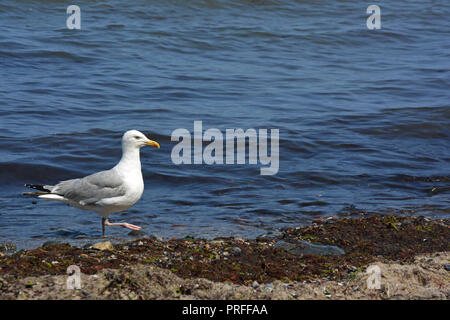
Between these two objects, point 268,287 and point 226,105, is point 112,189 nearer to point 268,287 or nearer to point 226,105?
point 268,287

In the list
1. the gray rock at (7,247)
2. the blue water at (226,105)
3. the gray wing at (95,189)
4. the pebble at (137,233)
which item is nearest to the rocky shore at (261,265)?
the gray rock at (7,247)

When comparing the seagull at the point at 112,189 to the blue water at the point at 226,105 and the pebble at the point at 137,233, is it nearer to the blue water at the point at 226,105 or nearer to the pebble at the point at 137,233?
the pebble at the point at 137,233

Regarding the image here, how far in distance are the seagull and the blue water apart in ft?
1.27

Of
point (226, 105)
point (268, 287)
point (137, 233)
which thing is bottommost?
point (137, 233)

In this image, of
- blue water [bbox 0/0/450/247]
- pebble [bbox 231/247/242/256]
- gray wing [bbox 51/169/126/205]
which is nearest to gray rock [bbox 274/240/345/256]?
pebble [bbox 231/247/242/256]

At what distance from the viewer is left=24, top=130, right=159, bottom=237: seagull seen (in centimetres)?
730

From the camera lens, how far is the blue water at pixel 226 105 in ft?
29.1

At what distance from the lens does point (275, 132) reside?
40.8 ft

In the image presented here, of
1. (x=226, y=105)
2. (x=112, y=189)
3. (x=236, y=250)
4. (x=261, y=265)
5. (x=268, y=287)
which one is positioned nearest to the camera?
(x=268, y=287)

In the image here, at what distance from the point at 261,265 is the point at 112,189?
2232 mm

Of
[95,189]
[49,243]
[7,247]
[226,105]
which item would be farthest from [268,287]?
[226,105]

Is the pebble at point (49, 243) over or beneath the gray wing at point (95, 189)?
beneath

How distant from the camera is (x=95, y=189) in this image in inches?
292

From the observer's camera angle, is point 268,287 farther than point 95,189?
No
